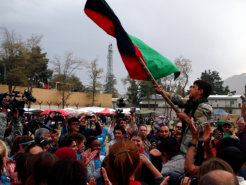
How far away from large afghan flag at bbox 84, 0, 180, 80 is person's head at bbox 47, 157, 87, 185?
110 inches

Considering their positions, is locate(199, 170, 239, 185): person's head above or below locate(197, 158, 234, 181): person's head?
above

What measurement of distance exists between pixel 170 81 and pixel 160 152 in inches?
1932

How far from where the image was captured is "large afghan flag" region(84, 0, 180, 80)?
4.94 m

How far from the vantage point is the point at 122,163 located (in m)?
2.71

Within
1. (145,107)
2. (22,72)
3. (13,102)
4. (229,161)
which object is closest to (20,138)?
(13,102)

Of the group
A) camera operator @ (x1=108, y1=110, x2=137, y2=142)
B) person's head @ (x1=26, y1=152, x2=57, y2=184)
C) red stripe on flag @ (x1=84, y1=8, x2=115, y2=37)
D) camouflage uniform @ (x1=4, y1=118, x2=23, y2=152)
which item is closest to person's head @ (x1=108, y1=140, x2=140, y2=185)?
person's head @ (x1=26, y1=152, x2=57, y2=184)

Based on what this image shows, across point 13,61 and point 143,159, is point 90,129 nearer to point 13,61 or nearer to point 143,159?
point 143,159

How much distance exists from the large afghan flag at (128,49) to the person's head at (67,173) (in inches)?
110

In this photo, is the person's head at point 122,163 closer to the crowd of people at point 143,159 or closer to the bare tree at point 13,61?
the crowd of people at point 143,159

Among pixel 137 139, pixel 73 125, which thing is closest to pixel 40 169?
pixel 137 139

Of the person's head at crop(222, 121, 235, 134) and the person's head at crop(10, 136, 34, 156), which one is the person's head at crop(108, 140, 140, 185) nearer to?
the person's head at crop(10, 136, 34, 156)

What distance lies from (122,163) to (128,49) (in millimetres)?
2654

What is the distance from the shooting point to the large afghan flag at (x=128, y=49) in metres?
4.94

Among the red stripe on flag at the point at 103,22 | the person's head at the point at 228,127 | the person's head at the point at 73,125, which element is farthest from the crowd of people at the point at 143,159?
the person's head at the point at 228,127
